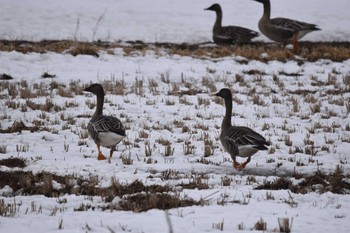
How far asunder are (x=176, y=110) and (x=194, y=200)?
640 centimetres

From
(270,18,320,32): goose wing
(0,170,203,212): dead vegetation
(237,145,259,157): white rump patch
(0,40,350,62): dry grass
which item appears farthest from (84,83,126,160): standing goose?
(270,18,320,32): goose wing

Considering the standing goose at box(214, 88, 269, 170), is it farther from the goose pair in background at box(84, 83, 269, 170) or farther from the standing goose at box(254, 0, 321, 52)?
the standing goose at box(254, 0, 321, 52)

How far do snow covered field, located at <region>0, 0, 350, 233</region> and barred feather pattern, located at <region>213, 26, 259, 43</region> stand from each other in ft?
10.5

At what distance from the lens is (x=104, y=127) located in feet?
24.9

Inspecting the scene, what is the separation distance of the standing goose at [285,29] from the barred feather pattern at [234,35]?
882mm

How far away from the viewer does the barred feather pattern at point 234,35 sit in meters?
20.5

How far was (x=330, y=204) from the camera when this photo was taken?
17.6 ft

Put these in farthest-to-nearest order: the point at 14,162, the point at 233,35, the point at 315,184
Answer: the point at 233,35
the point at 14,162
the point at 315,184

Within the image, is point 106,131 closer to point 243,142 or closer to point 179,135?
point 243,142

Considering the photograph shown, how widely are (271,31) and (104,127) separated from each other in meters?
13.4

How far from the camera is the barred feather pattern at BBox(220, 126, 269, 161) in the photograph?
6.90m

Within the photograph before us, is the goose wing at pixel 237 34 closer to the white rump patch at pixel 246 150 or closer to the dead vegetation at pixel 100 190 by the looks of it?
the white rump patch at pixel 246 150

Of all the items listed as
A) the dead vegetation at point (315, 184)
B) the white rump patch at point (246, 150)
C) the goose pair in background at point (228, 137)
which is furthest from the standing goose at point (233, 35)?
the dead vegetation at point (315, 184)

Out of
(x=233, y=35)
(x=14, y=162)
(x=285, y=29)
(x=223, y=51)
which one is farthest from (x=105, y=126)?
(x=233, y=35)
